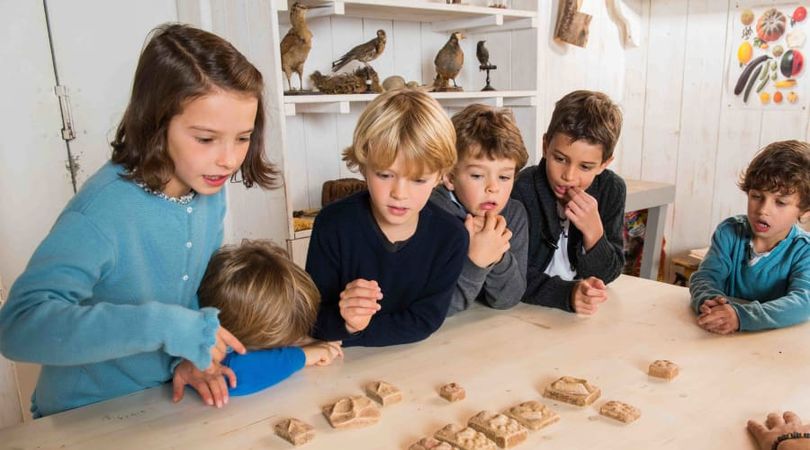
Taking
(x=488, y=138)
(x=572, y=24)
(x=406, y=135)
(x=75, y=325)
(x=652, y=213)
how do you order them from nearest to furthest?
(x=75, y=325)
(x=406, y=135)
(x=488, y=138)
(x=572, y=24)
(x=652, y=213)

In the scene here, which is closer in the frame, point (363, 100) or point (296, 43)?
point (296, 43)

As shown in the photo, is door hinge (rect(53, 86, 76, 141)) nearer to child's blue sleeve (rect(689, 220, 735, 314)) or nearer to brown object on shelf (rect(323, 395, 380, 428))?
brown object on shelf (rect(323, 395, 380, 428))

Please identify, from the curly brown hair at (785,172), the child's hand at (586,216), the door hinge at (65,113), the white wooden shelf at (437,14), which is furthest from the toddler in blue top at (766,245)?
the door hinge at (65,113)

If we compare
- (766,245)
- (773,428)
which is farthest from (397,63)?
(773,428)

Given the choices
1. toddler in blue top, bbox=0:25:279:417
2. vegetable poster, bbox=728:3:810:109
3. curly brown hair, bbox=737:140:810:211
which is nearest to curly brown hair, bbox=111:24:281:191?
toddler in blue top, bbox=0:25:279:417

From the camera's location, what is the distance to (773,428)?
0.94m

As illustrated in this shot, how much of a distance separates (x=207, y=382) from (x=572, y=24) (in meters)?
2.99

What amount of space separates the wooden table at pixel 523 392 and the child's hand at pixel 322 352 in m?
0.02

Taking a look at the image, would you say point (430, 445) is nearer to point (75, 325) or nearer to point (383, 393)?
point (383, 393)

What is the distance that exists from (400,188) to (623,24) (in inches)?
120

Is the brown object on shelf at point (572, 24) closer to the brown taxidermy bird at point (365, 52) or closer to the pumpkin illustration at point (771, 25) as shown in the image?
the pumpkin illustration at point (771, 25)

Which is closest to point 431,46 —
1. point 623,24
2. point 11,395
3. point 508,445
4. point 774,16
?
point 623,24

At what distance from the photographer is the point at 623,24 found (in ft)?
12.4

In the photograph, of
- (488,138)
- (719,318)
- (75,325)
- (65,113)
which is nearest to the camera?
(75,325)
